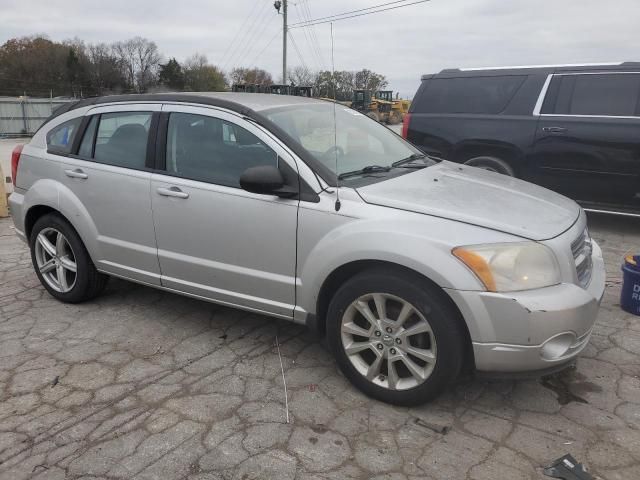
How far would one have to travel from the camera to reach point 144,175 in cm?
370

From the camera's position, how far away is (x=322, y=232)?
2.99 meters

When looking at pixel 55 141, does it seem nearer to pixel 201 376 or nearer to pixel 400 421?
pixel 201 376

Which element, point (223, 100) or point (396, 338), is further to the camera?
point (223, 100)

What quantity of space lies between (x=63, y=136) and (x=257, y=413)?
279 cm

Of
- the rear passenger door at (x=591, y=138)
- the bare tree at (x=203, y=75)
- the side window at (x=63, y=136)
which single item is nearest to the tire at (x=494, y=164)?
the rear passenger door at (x=591, y=138)

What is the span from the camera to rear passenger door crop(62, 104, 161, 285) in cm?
373

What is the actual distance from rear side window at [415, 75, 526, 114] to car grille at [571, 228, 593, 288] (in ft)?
12.5

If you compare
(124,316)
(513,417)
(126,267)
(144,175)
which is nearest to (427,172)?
(513,417)

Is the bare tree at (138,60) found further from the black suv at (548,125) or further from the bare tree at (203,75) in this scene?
the black suv at (548,125)

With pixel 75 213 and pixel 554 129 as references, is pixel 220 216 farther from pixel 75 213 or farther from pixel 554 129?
pixel 554 129

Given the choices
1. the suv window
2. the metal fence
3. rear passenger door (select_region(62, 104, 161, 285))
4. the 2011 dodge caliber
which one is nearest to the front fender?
the 2011 dodge caliber

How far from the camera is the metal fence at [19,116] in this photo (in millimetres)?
28469

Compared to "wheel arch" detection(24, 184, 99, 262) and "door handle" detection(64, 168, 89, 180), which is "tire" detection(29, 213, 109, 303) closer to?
"wheel arch" detection(24, 184, 99, 262)

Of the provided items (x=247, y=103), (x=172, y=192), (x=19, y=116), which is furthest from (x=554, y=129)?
(x=19, y=116)
